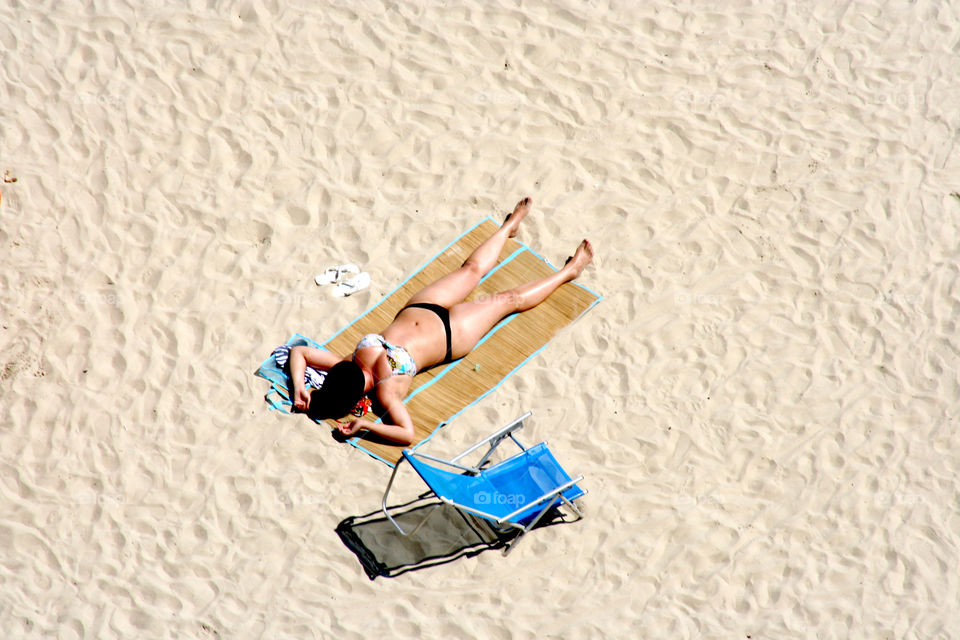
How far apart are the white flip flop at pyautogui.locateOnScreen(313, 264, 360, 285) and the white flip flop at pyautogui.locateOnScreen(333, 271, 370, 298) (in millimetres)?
31

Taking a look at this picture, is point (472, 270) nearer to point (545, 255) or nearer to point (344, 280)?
point (545, 255)

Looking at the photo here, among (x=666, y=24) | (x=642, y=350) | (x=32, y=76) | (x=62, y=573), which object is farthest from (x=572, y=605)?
(x=32, y=76)

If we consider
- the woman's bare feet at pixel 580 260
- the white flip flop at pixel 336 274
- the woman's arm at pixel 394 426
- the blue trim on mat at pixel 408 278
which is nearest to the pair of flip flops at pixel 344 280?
the white flip flop at pixel 336 274

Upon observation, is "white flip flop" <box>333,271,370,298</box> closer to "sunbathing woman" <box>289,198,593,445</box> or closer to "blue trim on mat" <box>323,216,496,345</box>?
"blue trim on mat" <box>323,216,496,345</box>

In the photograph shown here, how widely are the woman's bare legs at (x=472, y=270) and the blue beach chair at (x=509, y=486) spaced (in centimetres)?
104

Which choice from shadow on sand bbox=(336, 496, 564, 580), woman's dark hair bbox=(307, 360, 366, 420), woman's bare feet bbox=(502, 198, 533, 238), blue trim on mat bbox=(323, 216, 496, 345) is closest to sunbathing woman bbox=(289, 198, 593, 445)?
woman's dark hair bbox=(307, 360, 366, 420)

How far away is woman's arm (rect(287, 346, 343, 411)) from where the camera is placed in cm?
545

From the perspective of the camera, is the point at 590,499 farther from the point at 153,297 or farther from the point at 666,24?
the point at 666,24

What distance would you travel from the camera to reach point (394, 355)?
545 centimetres

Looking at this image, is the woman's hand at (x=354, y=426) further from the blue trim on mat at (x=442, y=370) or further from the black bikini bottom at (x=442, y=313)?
the black bikini bottom at (x=442, y=313)

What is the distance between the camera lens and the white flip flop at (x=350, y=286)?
19.7 feet

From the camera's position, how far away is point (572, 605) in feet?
17.2

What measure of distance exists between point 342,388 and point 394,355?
0.40 m

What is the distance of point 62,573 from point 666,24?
596 cm
